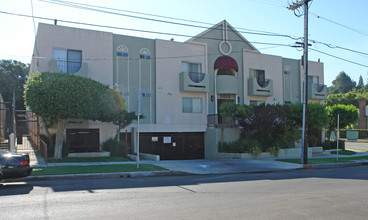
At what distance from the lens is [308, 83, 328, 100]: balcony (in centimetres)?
3306

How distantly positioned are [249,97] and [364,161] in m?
10.8

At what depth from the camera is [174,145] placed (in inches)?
1041

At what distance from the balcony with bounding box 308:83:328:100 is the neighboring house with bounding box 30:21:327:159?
428 centimetres

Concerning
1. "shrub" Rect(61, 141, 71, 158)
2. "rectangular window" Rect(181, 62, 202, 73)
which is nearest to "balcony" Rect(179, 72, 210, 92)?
"rectangular window" Rect(181, 62, 202, 73)

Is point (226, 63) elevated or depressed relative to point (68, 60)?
elevated

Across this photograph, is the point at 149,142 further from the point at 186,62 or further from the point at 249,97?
the point at 249,97

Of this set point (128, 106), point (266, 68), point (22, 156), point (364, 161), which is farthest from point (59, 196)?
point (266, 68)

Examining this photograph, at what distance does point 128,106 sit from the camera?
24500mm

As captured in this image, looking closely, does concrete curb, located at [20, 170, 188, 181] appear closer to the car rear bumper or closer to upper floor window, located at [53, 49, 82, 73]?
the car rear bumper

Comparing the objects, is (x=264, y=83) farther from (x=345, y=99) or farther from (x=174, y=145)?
(x=345, y=99)

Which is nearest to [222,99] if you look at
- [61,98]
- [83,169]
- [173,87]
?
[173,87]

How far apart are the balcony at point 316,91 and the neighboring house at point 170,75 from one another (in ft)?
14.0

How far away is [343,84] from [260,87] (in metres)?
127

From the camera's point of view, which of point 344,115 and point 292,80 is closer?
point 344,115
